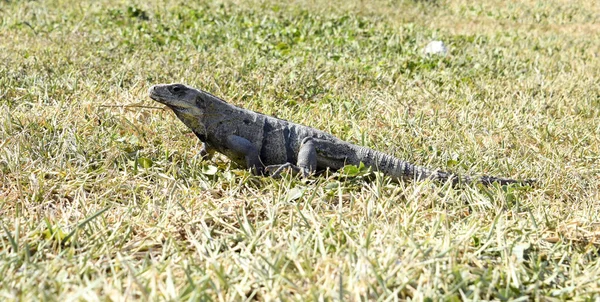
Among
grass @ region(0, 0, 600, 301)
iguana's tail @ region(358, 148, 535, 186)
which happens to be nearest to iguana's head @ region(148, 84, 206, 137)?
grass @ region(0, 0, 600, 301)

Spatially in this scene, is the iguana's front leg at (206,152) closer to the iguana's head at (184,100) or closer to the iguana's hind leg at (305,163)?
the iguana's head at (184,100)

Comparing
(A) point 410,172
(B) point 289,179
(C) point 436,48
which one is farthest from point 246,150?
(C) point 436,48

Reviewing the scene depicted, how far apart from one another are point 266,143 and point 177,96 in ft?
2.16

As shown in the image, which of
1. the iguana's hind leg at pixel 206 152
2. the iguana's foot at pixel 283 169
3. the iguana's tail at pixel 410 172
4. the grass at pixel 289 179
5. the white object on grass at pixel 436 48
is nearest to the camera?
the grass at pixel 289 179

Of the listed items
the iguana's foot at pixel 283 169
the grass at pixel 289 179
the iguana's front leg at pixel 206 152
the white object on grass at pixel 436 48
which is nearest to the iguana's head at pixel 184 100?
the iguana's front leg at pixel 206 152

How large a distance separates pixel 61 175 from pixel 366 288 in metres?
2.11

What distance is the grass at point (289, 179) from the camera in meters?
2.63

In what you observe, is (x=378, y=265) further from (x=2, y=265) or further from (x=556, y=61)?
(x=556, y=61)

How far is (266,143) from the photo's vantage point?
4.18 metres

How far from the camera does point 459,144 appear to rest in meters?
4.92

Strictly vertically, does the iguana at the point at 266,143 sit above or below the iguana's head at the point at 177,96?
below

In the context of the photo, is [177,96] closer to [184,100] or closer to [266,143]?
[184,100]

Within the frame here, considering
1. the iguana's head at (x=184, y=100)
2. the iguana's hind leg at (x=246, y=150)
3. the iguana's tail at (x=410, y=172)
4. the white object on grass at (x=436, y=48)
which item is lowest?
the white object on grass at (x=436, y=48)

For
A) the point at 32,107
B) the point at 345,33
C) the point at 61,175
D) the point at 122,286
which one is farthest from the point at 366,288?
the point at 345,33
